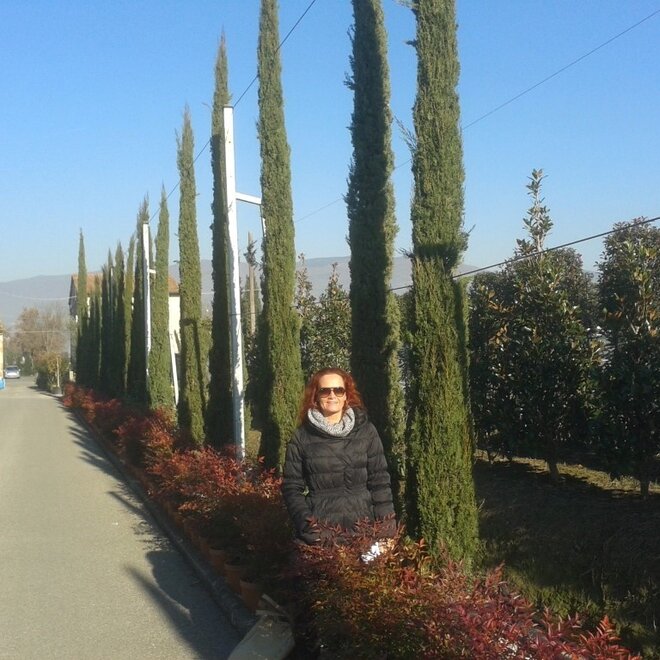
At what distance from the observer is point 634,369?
792 cm

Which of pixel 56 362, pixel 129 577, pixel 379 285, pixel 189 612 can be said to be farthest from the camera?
pixel 56 362

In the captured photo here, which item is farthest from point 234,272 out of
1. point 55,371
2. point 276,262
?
point 55,371

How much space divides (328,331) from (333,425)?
35.1ft

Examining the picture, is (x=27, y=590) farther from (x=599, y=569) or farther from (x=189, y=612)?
(x=599, y=569)

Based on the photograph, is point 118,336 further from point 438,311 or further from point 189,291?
point 438,311

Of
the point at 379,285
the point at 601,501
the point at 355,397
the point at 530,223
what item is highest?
the point at 530,223

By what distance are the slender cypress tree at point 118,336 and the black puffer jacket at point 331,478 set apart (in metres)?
28.2

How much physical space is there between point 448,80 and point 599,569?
378cm

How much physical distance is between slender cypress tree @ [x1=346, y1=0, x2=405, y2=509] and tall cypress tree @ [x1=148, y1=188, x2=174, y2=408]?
16361 mm

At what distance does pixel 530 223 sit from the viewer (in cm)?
1038

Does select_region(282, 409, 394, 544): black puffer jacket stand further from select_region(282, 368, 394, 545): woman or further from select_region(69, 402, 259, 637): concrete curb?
select_region(69, 402, 259, 637): concrete curb

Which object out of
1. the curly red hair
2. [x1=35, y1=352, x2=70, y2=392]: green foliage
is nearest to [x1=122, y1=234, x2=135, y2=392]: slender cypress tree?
the curly red hair

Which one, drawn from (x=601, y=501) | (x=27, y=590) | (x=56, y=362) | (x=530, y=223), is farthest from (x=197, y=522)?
(x=56, y=362)

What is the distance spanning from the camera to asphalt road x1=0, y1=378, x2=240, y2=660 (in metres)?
6.56
